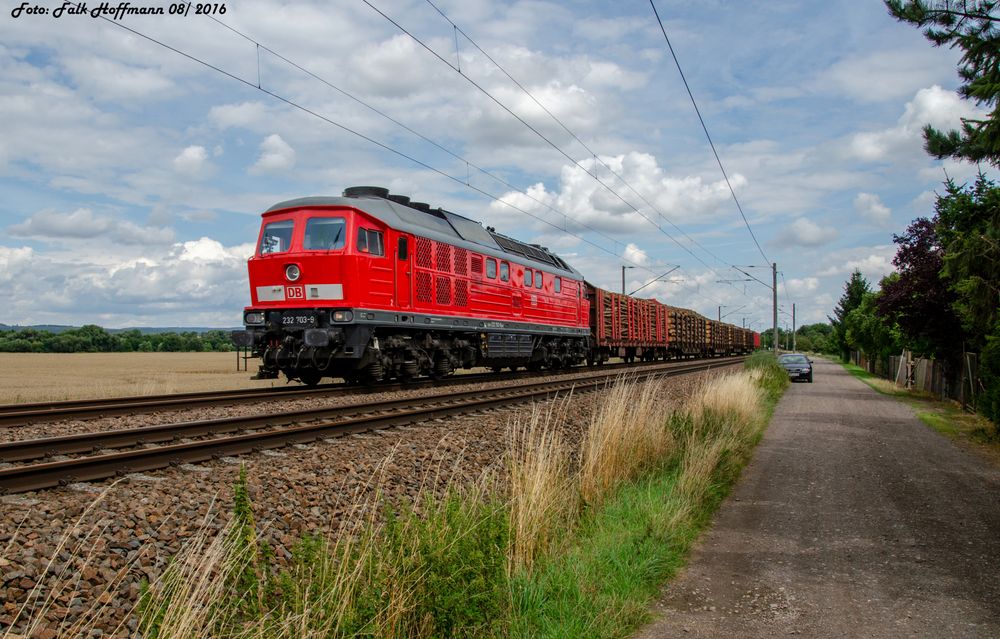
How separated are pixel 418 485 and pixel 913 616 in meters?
4.30

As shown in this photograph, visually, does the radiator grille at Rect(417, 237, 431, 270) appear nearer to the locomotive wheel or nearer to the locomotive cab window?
the locomotive cab window

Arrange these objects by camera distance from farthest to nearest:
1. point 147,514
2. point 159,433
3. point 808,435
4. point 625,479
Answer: point 808,435 → point 159,433 → point 625,479 → point 147,514

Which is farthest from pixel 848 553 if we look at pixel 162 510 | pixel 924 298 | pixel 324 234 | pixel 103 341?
pixel 103 341

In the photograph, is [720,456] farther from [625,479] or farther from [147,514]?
[147,514]

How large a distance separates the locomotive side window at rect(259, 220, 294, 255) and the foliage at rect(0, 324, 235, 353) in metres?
57.9

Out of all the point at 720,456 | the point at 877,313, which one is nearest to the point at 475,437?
the point at 720,456

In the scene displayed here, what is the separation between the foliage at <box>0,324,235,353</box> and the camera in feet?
230

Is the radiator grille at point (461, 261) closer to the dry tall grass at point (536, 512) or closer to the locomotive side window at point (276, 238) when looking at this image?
the locomotive side window at point (276, 238)

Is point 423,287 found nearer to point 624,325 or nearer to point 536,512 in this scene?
point 536,512

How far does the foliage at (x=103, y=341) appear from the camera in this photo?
70250 mm

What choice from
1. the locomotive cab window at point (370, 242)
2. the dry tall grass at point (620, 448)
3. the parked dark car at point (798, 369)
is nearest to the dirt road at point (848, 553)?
the dry tall grass at point (620, 448)

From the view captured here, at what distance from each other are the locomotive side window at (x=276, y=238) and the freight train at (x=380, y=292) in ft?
0.08

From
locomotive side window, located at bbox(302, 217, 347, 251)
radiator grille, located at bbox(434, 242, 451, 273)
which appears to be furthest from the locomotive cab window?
radiator grille, located at bbox(434, 242, 451, 273)

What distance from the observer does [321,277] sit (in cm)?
1419
